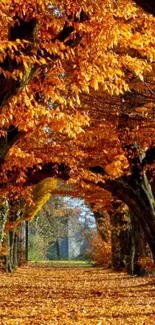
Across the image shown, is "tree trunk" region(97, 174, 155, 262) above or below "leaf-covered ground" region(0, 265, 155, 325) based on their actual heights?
above

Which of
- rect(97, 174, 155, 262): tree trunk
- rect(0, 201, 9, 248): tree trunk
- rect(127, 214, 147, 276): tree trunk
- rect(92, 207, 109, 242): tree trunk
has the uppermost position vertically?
rect(97, 174, 155, 262): tree trunk

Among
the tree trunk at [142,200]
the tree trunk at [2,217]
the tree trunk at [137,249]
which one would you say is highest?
the tree trunk at [142,200]

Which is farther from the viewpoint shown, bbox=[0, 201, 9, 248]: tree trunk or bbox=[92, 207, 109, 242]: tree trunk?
bbox=[92, 207, 109, 242]: tree trunk

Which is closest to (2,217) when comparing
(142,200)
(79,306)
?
(142,200)

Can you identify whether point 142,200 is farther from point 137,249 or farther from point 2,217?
point 137,249

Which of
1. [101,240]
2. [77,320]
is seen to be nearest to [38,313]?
[77,320]

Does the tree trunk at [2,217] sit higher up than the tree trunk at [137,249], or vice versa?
the tree trunk at [2,217]

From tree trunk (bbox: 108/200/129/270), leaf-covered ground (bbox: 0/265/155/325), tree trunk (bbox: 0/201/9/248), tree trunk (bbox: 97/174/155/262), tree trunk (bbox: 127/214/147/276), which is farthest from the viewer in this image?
tree trunk (bbox: 108/200/129/270)

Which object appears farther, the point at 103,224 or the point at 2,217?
the point at 103,224

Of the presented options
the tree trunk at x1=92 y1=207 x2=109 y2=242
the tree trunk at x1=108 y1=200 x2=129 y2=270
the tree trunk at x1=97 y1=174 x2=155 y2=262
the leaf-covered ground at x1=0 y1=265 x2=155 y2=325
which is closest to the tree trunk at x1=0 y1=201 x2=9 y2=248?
the leaf-covered ground at x1=0 y1=265 x2=155 y2=325

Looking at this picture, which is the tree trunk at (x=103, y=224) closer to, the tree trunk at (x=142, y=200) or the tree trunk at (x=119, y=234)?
the tree trunk at (x=119, y=234)

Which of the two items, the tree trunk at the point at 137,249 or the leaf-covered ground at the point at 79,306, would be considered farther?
the tree trunk at the point at 137,249

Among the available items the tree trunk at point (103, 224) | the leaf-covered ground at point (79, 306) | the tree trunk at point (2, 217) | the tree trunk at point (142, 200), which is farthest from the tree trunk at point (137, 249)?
the tree trunk at point (103, 224)

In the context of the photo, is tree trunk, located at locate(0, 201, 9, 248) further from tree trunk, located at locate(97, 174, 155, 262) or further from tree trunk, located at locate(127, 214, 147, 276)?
tree trunk, located at locate(127, 214, 147, 276)
